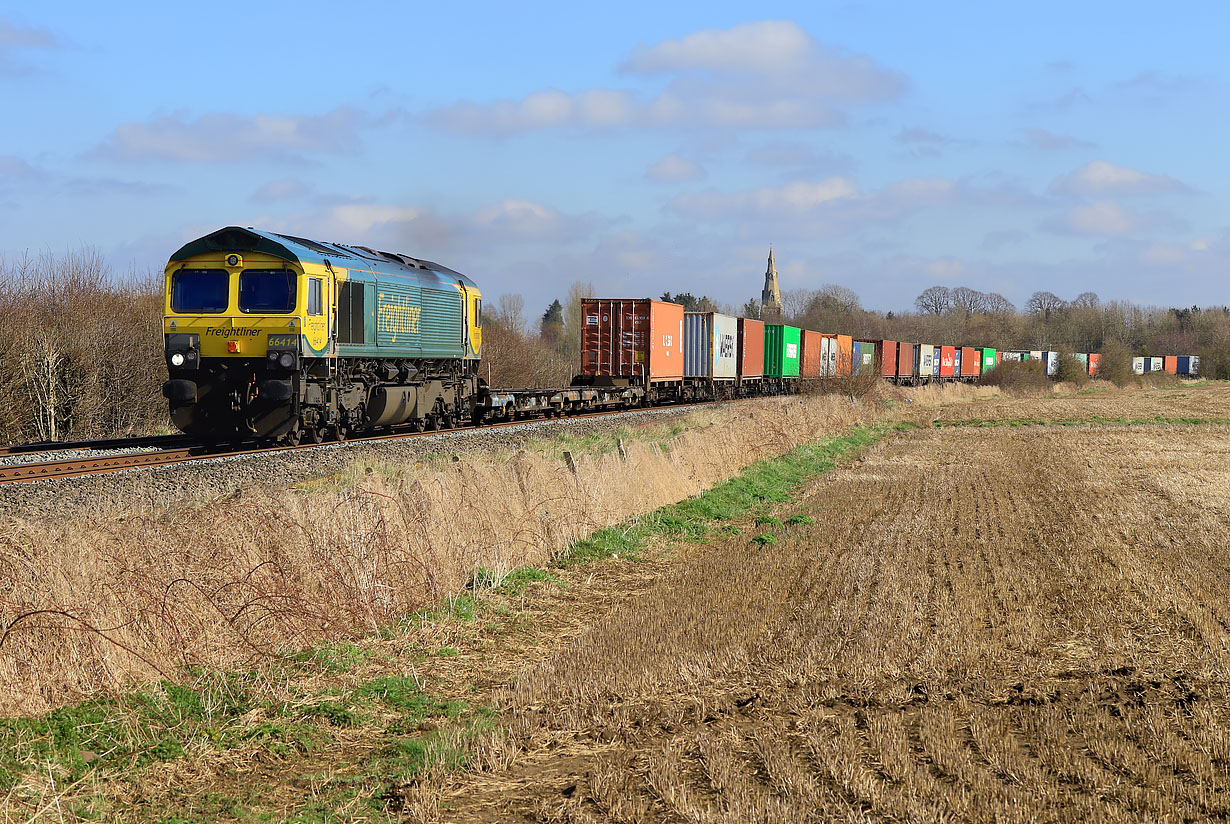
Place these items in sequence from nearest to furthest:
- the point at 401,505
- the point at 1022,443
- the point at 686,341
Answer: the point at 401,505 → the point at 1022,443 → the point at 686,341

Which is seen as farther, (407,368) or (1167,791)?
(407,368)

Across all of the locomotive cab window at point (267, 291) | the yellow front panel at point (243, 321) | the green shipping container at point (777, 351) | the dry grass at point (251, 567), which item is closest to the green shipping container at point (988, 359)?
the green shipping container at point (777, 351)

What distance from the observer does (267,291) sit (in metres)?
19.1

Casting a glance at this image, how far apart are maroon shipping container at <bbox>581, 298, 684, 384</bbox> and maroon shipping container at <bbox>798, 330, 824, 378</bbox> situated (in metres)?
16.0

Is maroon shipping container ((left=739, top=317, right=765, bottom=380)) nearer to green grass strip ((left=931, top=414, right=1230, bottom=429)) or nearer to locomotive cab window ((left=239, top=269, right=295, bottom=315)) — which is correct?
green grass strip ((left=931, top=414, right=1230, bottom=429))

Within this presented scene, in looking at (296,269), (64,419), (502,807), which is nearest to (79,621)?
(502,807)

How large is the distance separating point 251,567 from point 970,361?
83.9 m

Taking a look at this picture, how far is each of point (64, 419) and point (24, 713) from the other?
758 inches

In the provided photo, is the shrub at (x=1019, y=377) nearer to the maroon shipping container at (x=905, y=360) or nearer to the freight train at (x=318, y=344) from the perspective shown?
the maroon shipping container at (x=905, y=360)

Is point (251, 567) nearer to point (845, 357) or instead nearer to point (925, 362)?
point (845, 357)

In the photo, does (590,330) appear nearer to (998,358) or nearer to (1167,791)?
(1167,791)

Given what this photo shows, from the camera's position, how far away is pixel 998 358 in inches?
3588

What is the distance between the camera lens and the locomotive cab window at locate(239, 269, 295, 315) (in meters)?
18.9

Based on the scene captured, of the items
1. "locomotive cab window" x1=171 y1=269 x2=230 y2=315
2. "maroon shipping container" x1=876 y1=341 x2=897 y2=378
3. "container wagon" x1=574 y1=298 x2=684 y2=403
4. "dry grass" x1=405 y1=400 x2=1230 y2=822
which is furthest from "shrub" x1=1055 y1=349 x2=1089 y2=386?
"locomotive cab window" x1=171 y1=269 x2=230 y2=315
